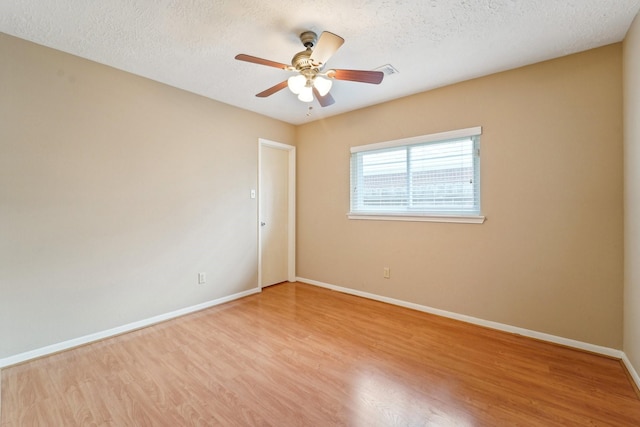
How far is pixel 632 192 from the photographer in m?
1.99

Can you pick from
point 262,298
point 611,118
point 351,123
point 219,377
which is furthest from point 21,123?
point 611,118

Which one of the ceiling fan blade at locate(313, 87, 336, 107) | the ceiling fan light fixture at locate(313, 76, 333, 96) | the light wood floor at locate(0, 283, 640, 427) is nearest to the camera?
the light wood floor at locate(0, 283, 640, 427)

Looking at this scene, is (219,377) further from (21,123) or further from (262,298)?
(21,123)

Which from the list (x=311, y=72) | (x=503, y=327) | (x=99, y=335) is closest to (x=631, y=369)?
(x=503, y=327)

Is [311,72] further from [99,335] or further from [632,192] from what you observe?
[99,335]

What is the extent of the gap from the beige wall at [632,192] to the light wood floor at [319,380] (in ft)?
1.06

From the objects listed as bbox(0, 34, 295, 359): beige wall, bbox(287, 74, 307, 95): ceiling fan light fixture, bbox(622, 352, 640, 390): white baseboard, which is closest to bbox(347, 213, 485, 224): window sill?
bbox(622, 352, 640, 390): white baseboard

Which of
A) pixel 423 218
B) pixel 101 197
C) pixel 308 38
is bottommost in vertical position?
pixel 423 218

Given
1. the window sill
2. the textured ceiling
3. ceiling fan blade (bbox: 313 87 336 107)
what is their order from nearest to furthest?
the textured ceiling → ceiling fan blade (bbox: 313 87 336 107) → the window sill

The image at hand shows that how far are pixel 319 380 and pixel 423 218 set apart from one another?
6.68ft

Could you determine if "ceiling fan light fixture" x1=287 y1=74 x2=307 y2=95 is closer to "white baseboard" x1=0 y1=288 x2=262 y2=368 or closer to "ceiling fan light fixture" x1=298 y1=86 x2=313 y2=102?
"ceiling fan light fixture" x1=298 y1=86 x2=313 y2=102

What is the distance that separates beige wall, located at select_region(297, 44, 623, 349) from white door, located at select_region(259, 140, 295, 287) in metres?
1.55

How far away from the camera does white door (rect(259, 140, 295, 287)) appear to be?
13.5 feet

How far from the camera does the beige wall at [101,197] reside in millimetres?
2168
